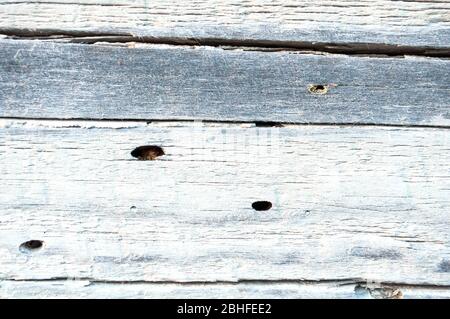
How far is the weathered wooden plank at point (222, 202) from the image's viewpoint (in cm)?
109

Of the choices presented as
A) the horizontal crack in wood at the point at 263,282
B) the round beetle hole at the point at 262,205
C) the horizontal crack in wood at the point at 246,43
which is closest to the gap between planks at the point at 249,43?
the horizontal crack in wood at the point at 246,43

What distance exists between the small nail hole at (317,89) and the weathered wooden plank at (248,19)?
0.27ft

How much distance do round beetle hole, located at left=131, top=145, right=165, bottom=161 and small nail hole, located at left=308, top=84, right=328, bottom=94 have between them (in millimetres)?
287

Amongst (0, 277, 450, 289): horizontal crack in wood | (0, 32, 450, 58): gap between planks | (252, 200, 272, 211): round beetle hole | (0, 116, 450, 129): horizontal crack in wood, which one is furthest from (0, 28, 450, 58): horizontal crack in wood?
(0, 277, 450, 289): horizontal crack in wood

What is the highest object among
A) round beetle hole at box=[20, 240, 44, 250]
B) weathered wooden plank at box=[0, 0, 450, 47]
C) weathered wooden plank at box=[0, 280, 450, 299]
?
weathered wooden plank at box=[0, 0, 450, 47]

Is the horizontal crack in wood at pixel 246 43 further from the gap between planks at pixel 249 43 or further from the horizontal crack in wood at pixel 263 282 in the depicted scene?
the horizontal crack in wood at pixel 263 282

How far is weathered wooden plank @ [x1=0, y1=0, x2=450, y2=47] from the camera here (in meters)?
1.08

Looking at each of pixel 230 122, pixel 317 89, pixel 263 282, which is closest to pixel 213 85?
pixel 230 122

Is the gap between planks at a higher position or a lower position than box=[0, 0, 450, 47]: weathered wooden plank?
lower

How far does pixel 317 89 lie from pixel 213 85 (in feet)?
0.61

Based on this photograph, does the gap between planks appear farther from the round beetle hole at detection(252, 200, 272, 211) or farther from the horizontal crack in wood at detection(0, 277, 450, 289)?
the horizontal crack in wood at detection(0, 277, 450, 289)

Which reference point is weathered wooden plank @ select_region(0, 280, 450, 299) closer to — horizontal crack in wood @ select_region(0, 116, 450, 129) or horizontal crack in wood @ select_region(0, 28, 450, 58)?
horizontal crack in wood @ select_region(0, 116, 450, 129)

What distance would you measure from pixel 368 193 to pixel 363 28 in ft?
0.97

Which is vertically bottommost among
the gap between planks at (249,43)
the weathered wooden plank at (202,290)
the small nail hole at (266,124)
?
the weathered wooden plank at (202,290)
